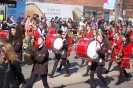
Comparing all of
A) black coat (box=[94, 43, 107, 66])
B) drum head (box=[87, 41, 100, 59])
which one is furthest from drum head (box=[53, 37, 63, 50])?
black coat (box=[94, 43, 107, 66])

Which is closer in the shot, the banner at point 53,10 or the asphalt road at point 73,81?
the asphalt road at point 73,81

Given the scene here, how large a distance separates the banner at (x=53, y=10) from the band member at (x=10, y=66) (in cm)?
1678

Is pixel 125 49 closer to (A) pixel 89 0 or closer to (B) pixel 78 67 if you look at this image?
(B) pixel 78 67

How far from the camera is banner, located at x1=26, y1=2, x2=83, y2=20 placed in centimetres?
2238

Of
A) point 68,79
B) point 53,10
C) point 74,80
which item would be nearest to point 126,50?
point 74,80

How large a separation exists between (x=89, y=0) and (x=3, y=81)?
114ft

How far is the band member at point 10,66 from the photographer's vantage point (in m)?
5.46

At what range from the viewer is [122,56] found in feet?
33.5

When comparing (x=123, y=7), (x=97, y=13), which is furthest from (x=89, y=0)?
(x=97, y=13)

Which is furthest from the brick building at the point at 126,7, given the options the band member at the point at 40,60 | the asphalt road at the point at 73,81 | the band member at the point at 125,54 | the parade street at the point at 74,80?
the band member at the point at 40,60

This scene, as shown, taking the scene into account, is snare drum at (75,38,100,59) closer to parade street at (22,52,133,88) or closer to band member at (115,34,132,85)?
parade street at (22,52,133,88)

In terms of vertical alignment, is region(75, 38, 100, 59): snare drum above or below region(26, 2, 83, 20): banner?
below

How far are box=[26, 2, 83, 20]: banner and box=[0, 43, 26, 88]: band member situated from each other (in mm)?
16779

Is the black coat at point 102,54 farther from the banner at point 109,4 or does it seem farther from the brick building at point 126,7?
the brick building at point 126,7
